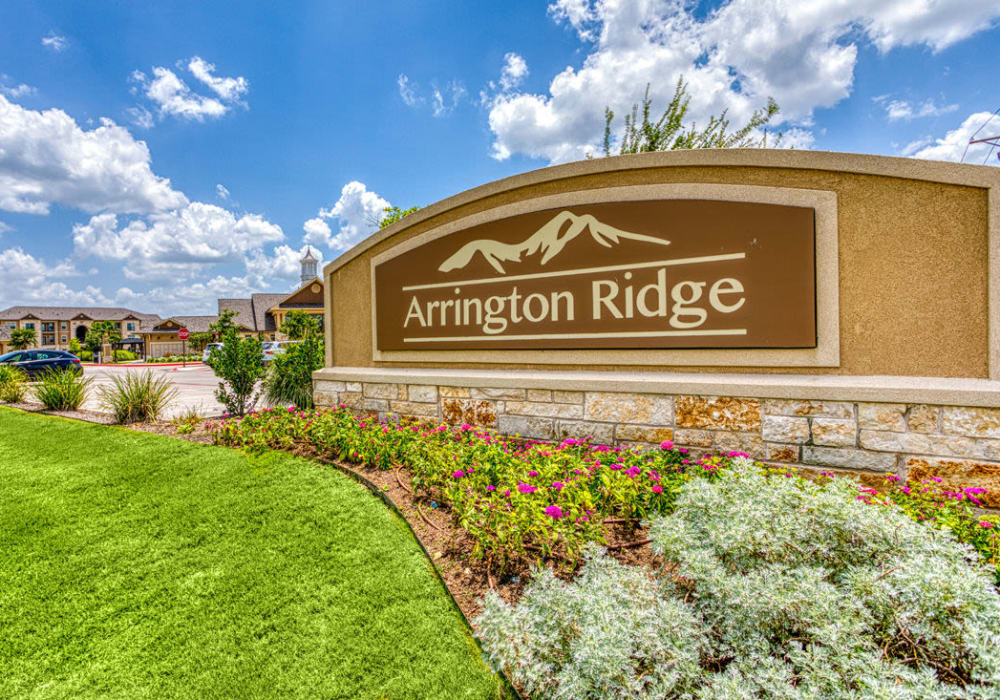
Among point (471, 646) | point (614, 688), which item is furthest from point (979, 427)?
point (471, 646)

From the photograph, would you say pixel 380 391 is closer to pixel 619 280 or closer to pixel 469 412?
pixel 469 412

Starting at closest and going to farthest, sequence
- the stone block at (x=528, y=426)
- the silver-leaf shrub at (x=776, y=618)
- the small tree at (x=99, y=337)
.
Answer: the silver-leaf shrub at (x=776, y=618) < the stone block at (x=528, y=426) < the small tree at (x=99, y=337)

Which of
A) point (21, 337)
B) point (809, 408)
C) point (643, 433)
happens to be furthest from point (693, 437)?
point (21, 337)

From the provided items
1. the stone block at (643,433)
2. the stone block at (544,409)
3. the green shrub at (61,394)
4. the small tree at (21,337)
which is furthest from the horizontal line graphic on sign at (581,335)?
the small tree at (21,337)

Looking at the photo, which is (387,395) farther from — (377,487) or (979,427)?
(979,427)

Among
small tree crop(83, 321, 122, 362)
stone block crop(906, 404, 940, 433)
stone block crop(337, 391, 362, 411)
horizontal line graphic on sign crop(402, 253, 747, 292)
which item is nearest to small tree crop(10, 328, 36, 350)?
small tree crop(83, 321, 122, 362)

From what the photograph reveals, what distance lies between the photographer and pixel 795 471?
12.1 ft

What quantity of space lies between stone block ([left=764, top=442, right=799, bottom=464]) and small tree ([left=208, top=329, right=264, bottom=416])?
24.9 feet

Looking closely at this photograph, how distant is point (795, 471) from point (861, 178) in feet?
8.30

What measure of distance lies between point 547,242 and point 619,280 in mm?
950

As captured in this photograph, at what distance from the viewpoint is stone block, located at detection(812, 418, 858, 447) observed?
3.69m

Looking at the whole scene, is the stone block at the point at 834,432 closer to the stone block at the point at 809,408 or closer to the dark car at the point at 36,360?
the stone block at the point at 809,408

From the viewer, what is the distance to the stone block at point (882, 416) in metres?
3.57

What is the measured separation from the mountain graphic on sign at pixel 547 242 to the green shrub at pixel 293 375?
12.7 ft
